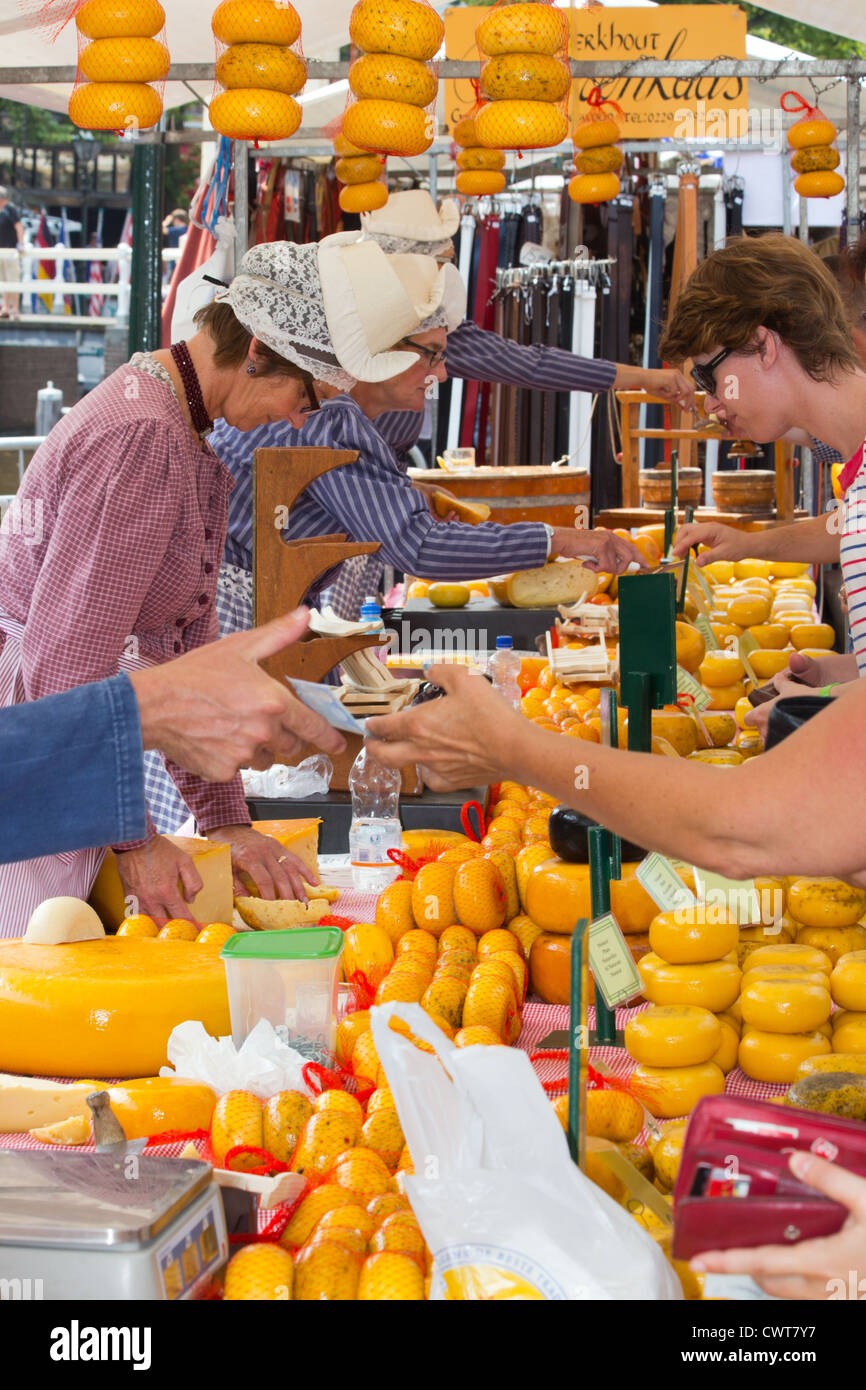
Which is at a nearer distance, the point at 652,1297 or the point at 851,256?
the point at 652,1297

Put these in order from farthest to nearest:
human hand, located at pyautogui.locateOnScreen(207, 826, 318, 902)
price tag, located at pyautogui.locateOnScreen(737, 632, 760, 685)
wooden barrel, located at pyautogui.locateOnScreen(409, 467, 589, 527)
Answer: wooden barrel, located at pyautogui.locateOnScreen(409, 467, 589, 527), price tag, located at pyautogui.locateOnScreen(737, 632, 760, 685), human hand, located at pyautogui.locateOnScreen(207, 826, 318, 902)

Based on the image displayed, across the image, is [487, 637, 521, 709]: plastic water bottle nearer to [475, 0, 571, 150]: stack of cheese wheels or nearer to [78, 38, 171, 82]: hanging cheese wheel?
[475, 0, 571, 150]: stack of cheese wheels

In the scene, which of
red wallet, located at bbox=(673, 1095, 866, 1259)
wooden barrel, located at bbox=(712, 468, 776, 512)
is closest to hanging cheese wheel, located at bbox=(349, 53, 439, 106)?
wooden barrel, located at bbox=(712, 468, 776, 512)

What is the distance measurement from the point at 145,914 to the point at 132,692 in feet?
3.40

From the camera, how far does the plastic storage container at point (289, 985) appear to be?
1.71m

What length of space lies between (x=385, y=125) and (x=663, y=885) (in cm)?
398

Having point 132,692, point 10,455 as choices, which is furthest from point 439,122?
point 132,692

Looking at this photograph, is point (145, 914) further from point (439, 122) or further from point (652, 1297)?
point (439, 122)

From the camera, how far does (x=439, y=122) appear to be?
9.21 meters

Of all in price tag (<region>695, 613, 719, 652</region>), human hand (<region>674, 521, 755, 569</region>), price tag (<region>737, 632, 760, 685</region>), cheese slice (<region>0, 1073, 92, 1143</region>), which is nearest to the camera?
cheese slice (<region>0, 1073, 92, 1143</region>)

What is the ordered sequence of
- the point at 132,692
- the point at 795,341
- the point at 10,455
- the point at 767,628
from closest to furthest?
1. the point at 132,692
2. the point at 795,341
3. the point at 767,628
4. the point at 10,455

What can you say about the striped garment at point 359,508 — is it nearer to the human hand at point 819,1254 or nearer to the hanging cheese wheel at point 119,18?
the hanging cheese wheel at point 119,18

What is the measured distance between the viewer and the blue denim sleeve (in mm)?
1281

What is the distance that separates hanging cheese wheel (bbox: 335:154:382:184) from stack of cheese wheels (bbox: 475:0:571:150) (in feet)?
3.51
